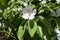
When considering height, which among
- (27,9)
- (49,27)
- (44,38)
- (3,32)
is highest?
(27,9)

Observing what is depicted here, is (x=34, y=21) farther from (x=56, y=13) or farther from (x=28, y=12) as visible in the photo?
(x=56, y=13)

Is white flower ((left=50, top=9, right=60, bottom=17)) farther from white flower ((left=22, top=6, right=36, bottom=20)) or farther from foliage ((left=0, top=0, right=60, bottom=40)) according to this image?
white flower ((left=22, top=6, right=36, bottom=20))

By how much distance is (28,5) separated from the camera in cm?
172

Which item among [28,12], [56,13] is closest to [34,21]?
[28,12]

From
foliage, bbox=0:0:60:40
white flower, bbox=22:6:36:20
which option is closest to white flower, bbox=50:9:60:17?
foliage, bbox=0:0:60:40

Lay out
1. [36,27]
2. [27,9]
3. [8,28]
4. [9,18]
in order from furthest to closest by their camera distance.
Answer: [8,28] < [9,18] < [27,9] < [36,27]

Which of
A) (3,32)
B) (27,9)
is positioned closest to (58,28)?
(27,9)

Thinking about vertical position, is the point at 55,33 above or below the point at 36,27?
below

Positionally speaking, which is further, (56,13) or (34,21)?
(56,13)

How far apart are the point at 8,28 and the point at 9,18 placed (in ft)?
0.61

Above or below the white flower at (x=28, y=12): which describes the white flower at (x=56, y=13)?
below

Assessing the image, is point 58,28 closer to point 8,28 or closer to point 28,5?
point 28,5

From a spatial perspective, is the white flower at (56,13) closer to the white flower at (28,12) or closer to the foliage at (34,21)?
the foliage at (34,21)

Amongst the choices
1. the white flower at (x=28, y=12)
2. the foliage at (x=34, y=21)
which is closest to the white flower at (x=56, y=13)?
the foliage at (x=34, y=21)
